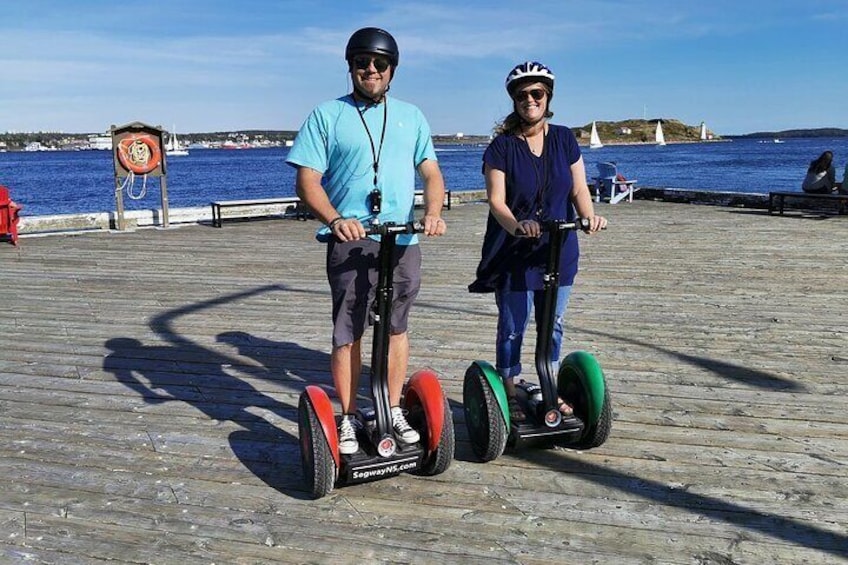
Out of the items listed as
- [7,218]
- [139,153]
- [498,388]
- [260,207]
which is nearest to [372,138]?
[498,388]

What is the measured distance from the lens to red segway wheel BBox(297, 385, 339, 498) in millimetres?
2943

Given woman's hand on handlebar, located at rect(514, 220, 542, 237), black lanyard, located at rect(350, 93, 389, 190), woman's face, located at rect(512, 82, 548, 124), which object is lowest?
woman's hand on handlebar, located at rect(514, 220, 542, 237)

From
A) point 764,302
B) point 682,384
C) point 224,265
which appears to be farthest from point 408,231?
point 224,265

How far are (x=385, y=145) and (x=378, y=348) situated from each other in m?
0.81

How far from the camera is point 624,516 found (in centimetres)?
285

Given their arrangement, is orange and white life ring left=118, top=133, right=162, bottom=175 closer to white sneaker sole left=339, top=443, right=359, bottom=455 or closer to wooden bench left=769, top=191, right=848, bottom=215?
white sneaker sole left=339, top=443, right=359, bottom=455

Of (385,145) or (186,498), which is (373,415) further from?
(385,145)

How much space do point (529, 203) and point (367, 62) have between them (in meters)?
0.97

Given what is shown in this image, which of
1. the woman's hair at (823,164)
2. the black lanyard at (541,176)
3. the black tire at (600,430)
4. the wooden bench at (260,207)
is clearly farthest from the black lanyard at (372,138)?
the woman's hair at (823,164)

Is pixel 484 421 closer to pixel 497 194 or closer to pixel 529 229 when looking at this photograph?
pixel 529 229

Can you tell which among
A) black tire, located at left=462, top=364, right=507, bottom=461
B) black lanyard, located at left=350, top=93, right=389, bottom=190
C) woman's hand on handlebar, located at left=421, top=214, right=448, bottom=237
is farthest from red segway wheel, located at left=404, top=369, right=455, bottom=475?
black lanyard, located at left=350, top=93, right=389, bottom=190

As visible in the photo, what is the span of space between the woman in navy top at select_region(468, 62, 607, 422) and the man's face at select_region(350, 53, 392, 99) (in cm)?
60

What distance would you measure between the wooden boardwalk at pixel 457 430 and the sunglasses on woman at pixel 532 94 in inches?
62.7

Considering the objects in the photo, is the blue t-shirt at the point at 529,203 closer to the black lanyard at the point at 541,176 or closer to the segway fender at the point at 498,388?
the black lanyard at the point at 541,176
